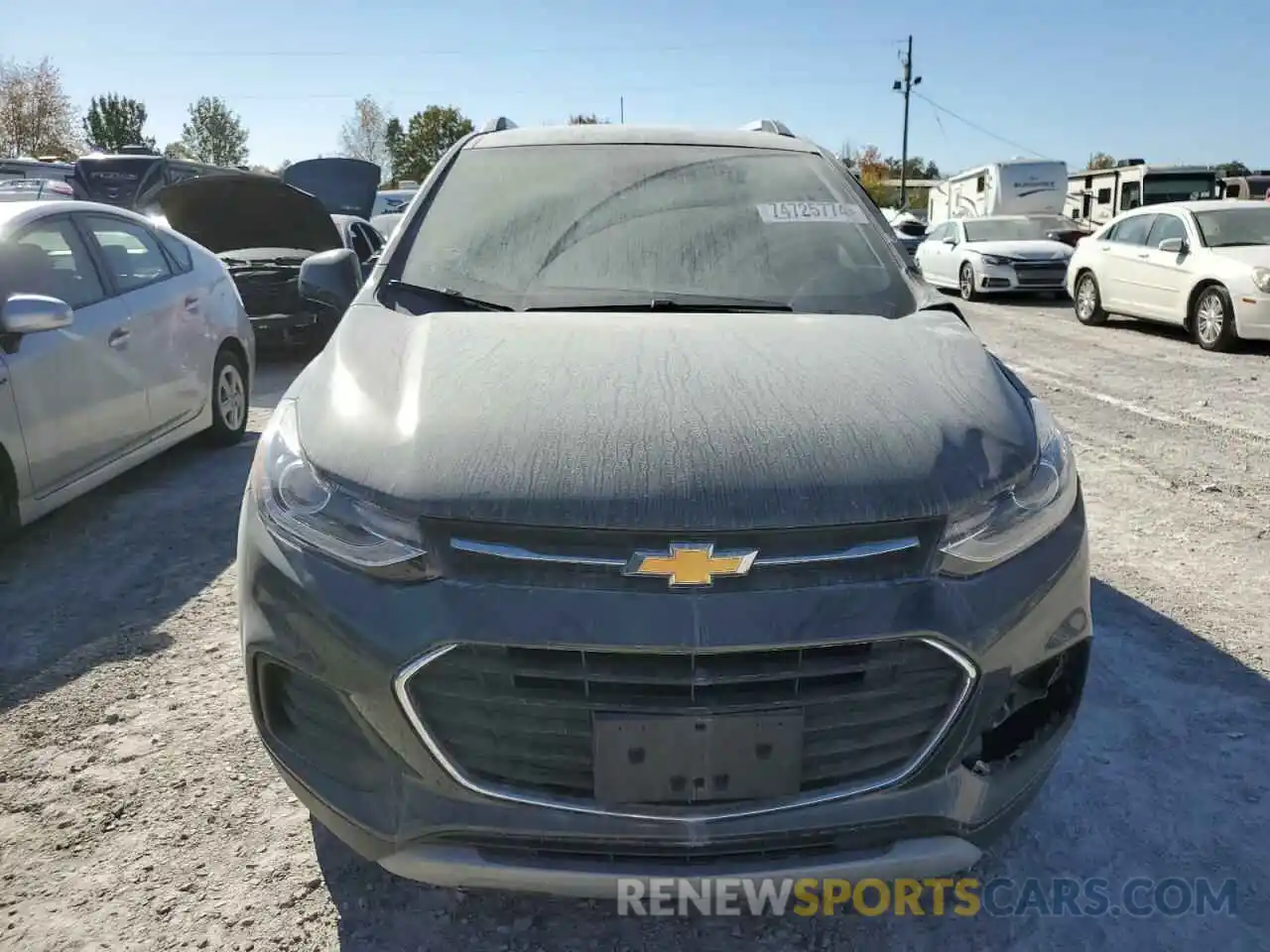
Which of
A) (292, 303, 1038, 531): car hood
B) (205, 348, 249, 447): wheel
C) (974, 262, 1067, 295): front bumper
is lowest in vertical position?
(205, 348, 249, 447): wheel

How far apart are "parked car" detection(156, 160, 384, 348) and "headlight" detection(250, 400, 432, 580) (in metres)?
6.90

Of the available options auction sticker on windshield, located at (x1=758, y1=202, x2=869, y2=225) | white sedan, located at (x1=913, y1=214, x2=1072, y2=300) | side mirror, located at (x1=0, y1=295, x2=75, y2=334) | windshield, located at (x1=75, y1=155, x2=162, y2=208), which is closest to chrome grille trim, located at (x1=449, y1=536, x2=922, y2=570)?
auction sticker on windshield, located at (x1=758, y1=202, x2=869, y2=225)

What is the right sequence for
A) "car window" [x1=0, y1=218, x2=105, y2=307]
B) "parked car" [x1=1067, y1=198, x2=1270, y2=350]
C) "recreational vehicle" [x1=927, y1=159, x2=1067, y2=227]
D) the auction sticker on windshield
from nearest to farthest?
the auction sticker on windshield → "car window" [x1=0, y1=218, x2=105, y2=307] → "parked car" [x1=1067, y1=198, x2=1270, y2=350] → "recreational vehicle" [x1=927, y1=159, x2=1067, y2=227]

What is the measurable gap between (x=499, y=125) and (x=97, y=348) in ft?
7.27

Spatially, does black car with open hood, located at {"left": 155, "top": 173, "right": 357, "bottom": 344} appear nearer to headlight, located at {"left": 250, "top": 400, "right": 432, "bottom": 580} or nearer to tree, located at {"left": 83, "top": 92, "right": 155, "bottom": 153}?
headlight, located at {"left": 250, "top": 400, "right": 432, "bottom": 580}

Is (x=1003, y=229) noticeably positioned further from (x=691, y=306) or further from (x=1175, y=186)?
(x=691, y=306)

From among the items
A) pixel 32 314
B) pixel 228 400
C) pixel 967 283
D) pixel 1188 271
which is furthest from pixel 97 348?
pixel 967 283

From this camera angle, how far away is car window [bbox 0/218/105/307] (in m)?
4.31

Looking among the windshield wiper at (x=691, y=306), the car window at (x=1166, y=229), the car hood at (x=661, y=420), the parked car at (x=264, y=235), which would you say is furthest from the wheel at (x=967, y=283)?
the car hood at (x=661, y=420)

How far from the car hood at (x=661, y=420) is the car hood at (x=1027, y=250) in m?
14.3

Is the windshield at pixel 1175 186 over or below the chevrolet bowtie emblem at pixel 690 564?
over

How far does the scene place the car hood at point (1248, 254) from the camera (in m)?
9.93

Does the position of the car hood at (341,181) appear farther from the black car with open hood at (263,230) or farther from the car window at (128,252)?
the car window at (128,252)

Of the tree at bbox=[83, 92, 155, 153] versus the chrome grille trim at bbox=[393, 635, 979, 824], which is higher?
the tree at bbox=[83, 92, 155, 153]
